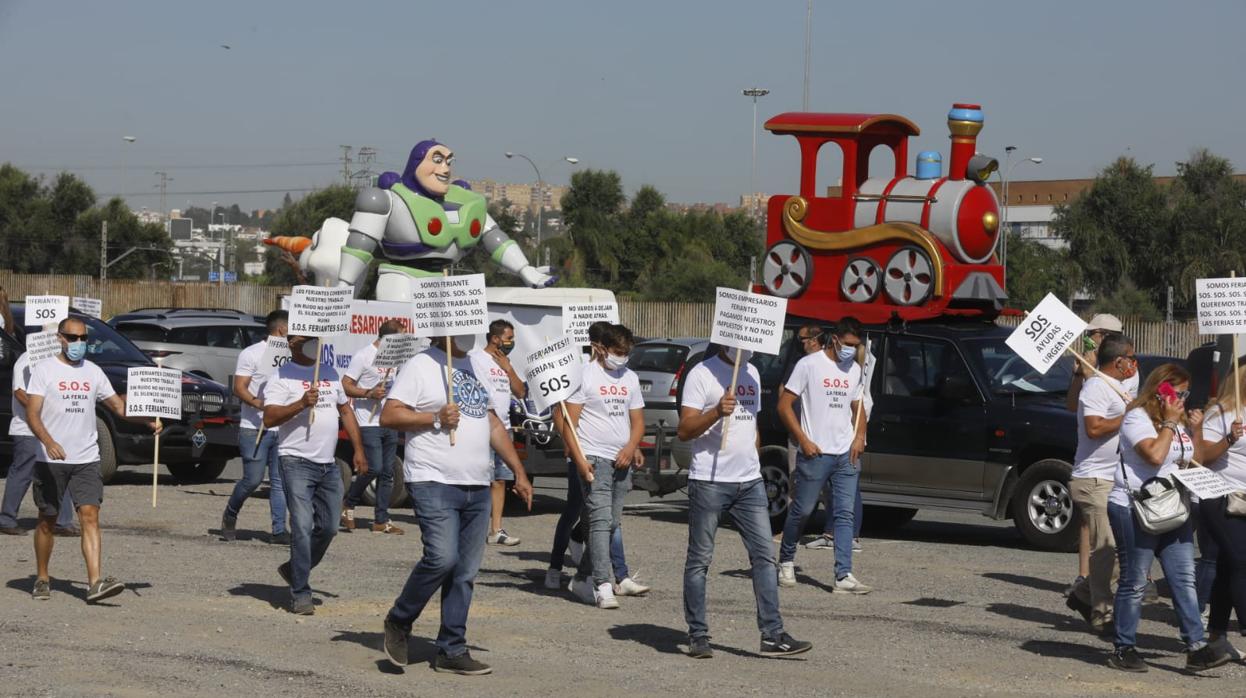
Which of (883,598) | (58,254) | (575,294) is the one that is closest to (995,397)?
(883,598)

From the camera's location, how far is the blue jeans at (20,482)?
39.7ft

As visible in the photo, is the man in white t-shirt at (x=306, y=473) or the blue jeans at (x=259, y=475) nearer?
the man in white t-shirt at (x=306, y=473)

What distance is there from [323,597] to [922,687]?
4027 mm

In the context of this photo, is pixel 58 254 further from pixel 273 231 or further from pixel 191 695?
pixel 191 695

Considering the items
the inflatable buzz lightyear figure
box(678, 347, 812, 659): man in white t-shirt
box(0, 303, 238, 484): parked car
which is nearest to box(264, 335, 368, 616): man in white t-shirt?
box(678, 347, 812, 659): man in white t-shirt

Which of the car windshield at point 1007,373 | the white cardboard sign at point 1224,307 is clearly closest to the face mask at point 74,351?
the white cardboard sign at point 1224,307

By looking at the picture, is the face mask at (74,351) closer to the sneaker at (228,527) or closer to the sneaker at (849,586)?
the sneaker at (228,527)

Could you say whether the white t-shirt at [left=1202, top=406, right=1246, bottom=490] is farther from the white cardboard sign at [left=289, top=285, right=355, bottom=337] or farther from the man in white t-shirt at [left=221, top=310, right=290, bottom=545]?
the man in white t-shirt at [left=221, top=310, right=290, bottom=545]

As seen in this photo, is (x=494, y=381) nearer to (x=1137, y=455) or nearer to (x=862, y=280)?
(x=1137, y=455)

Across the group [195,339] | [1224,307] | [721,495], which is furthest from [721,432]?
[195,339]

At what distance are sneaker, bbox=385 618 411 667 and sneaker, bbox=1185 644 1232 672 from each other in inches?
156

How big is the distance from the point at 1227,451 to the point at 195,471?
1293 centimetres

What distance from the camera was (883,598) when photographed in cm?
1119

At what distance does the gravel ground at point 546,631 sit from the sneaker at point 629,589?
98 millimetres
